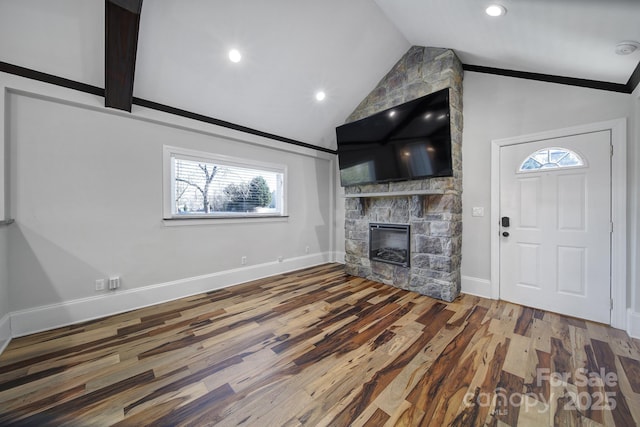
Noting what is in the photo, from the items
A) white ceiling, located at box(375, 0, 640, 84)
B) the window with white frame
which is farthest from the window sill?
white ceiling, located at box(375, 0, 640, 84)

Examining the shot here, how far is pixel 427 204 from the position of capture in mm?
3256

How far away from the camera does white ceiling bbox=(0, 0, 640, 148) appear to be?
1920 millimetres

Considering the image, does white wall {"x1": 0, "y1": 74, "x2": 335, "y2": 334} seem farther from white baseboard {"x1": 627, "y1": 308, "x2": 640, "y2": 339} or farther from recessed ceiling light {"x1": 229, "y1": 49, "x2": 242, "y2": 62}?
white baseboard {"x1": 627, "y1": 308, "x2": 640, "y2": 339}

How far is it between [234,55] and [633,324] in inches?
189

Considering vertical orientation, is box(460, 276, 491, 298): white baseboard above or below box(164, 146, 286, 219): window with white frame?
below

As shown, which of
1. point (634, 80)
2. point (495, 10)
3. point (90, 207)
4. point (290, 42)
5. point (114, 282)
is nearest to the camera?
point (495, 10)

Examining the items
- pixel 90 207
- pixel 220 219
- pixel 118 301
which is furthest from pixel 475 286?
pixel 90 207

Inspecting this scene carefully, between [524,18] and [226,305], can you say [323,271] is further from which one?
[524,18]

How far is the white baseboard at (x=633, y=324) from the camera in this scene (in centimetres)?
215

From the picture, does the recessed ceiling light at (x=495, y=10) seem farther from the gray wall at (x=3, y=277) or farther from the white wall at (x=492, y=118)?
the gray wall at (x=3, y=277)

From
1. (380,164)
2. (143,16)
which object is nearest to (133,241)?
(143,16)

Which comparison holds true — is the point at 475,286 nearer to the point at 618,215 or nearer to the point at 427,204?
the point at 427,204

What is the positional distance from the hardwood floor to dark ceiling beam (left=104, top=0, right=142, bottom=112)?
2.34 metres

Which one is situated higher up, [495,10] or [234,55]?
[234,55]
